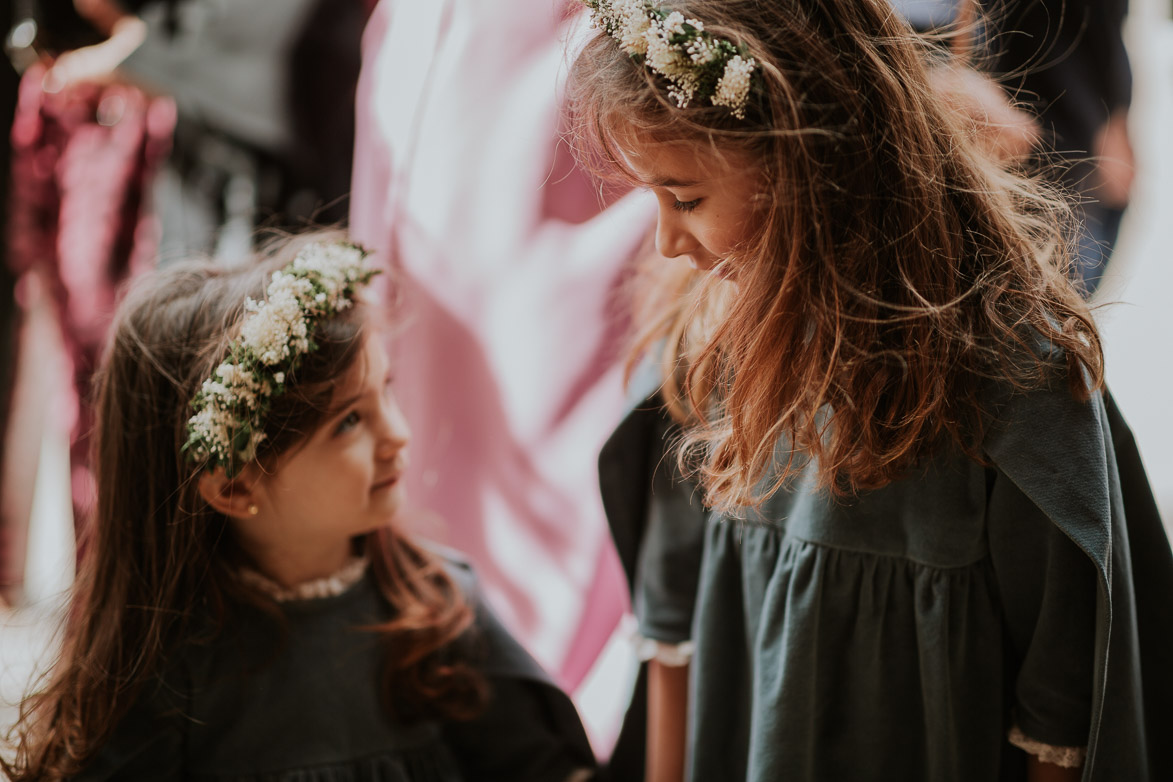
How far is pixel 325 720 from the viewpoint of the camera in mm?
1040

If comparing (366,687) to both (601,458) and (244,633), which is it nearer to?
(244,633)

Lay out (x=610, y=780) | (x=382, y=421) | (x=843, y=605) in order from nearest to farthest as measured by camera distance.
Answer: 1. (x=843, y=605)
2. (x=382, y=421)
3. (x=610, y=780)

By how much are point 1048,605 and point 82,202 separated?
166cm

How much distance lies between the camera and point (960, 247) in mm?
774

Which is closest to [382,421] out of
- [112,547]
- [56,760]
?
[112,547]

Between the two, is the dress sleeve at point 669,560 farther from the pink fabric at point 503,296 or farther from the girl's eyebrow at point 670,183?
the girl's eyebrow at point 670,183

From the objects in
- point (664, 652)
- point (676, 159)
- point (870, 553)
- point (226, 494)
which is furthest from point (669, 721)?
point (676, 159)

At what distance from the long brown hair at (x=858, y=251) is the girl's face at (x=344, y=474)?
374 mm

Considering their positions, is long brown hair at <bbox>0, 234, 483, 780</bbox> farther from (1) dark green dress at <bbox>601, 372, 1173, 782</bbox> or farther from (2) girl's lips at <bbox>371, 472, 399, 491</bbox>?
(1) dark green dress at <bbox>601, 372, 1173, 782</bbox>

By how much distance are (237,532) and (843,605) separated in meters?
0.71

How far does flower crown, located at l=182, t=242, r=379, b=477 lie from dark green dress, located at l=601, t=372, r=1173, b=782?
17.3 inches

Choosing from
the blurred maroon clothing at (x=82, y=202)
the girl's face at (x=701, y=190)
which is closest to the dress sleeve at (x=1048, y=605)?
the girl's face at (x=701, y=190)

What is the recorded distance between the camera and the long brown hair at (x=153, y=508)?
3.12 ft

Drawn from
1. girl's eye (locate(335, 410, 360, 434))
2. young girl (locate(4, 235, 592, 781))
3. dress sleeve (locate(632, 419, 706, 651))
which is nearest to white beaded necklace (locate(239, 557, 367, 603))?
young girl (locate(4, 235, 592, 781))
